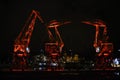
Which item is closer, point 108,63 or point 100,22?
point 108,63

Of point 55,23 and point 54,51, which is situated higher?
point 55,23

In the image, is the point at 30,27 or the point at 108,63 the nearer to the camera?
the point at 108,63

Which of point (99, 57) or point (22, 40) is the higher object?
point (22, 40)

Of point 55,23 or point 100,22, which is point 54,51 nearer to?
point 55,23

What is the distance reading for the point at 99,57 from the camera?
86.6 metres

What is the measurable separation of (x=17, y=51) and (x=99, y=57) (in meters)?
24.2

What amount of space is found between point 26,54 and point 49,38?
27.3 feet

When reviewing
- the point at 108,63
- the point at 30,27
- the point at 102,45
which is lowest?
the point at 108,63

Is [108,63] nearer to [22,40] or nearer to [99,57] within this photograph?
[99,57]

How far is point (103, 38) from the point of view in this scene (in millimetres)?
86875

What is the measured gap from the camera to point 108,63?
8412 centimetres

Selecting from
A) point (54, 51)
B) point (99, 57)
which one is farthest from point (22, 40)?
point (99, 57)

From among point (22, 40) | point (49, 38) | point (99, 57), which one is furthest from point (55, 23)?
point (99, 57)

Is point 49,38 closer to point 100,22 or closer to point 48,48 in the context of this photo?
point 48,48
